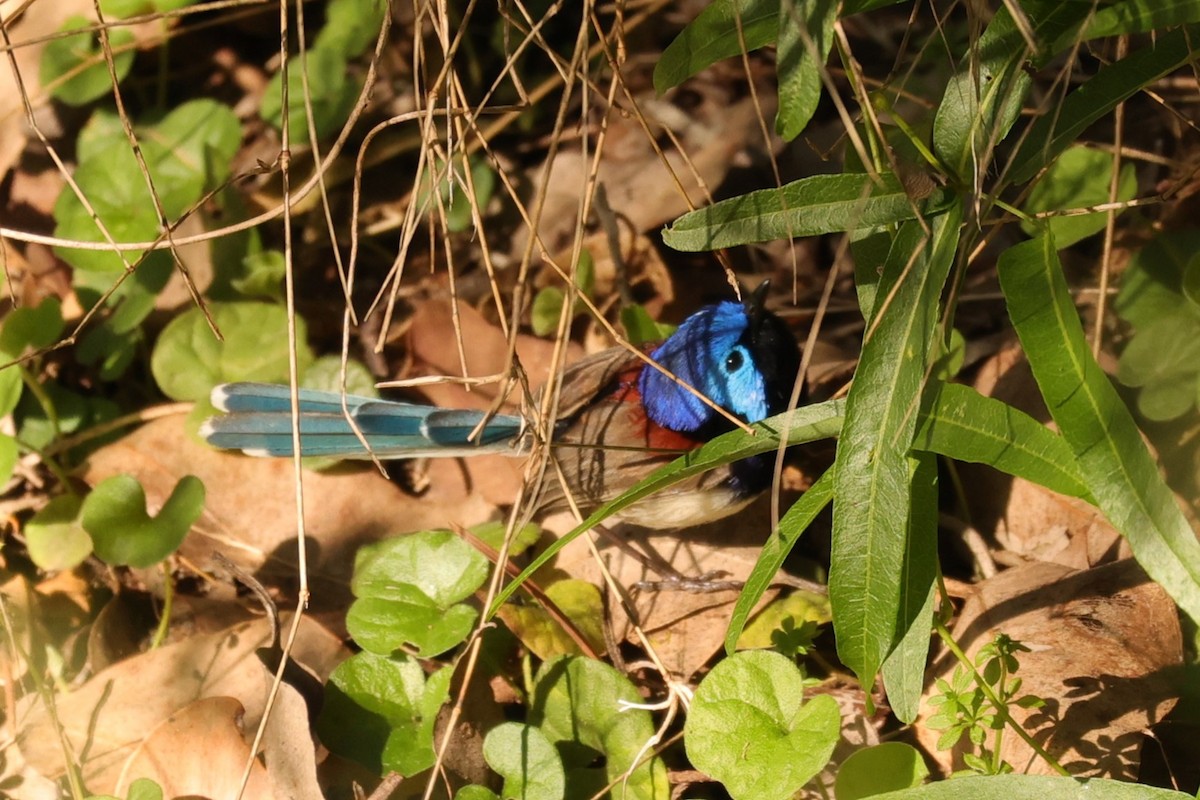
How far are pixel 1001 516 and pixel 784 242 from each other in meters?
1.64

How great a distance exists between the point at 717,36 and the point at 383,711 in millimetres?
2002

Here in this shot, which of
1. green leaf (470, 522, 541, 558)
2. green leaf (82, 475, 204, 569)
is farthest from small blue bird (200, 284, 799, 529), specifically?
green leaf (82, 475, 204, 569)

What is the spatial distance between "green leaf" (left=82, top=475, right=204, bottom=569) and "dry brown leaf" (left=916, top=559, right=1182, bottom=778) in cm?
238

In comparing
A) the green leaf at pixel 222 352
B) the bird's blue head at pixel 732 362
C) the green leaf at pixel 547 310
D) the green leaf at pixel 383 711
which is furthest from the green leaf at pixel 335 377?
the green leaf at pixel 383 711

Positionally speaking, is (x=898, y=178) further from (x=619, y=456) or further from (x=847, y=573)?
(x=619, y=456)

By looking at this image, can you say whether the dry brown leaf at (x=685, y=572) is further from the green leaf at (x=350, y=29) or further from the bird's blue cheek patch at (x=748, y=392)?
the green leaf at (x=350, y=29)

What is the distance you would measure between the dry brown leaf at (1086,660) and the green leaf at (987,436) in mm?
681

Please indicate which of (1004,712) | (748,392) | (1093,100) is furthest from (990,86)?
(748,392)

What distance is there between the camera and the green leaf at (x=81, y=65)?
4738 mm

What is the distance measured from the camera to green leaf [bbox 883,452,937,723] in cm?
247

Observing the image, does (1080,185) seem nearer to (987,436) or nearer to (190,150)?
(987,436)

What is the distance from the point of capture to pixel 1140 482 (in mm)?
2189

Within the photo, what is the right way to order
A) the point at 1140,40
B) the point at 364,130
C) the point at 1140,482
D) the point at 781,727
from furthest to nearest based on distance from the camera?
the point at 364,130, the point at 1140,40, the point at 781,727, the point at 1140,482

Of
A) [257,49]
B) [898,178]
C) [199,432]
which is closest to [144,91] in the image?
[257,49]
